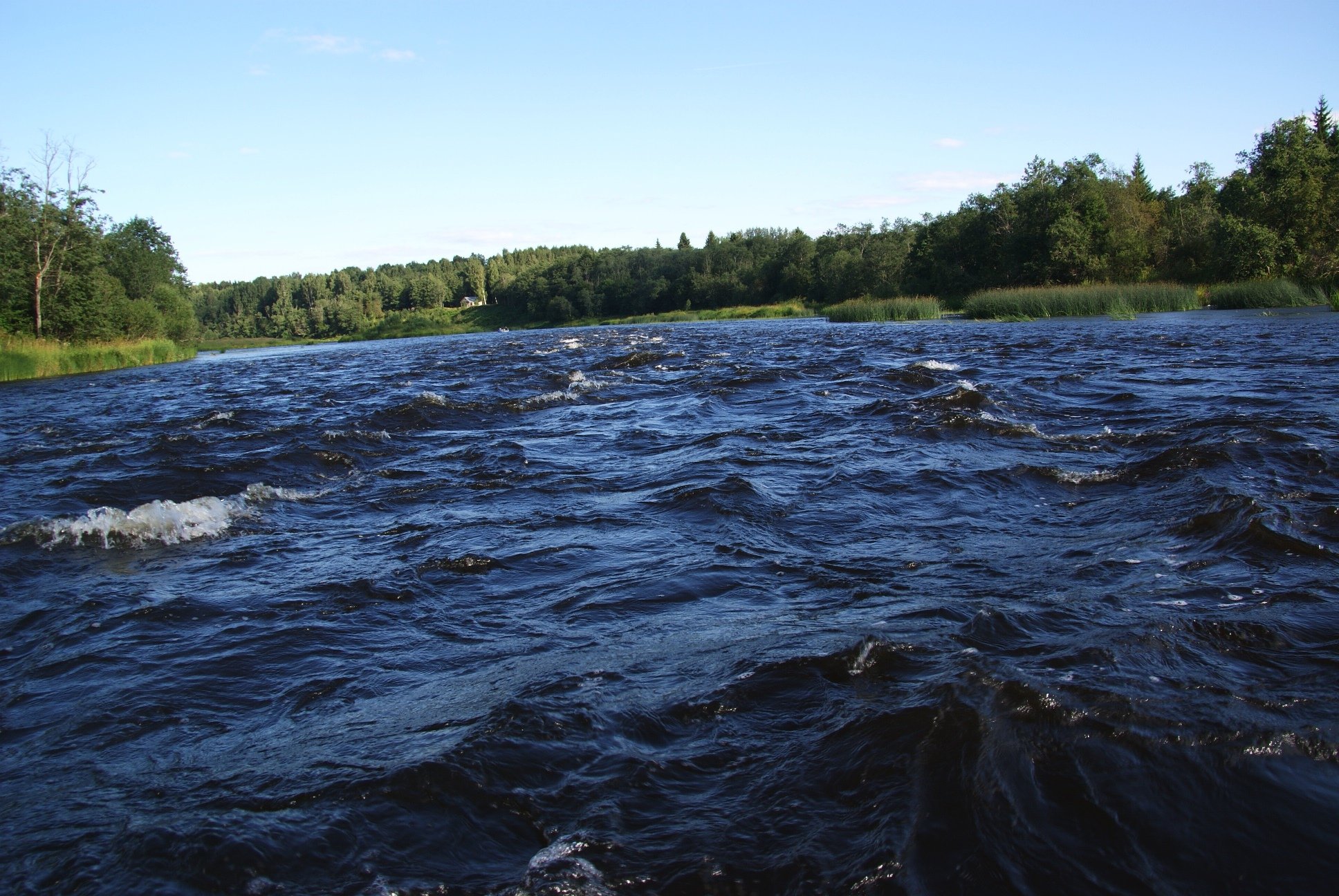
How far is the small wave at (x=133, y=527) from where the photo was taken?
7770 mm

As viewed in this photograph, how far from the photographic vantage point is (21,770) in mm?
3873

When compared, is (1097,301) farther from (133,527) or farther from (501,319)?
(501,319)

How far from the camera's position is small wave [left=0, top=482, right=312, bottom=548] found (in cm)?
777

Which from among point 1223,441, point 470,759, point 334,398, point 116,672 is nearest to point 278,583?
point 116,672

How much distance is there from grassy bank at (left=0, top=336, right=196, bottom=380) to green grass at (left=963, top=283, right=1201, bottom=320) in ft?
146

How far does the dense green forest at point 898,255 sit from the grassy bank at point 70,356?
1.98 metres

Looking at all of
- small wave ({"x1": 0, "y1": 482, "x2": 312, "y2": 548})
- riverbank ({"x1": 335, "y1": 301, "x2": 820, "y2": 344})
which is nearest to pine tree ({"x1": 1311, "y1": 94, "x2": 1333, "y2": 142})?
riverbank ({"x1": 335, "y1": 301, "x2": 820, "y2": 344})

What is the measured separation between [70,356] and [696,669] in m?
39.9

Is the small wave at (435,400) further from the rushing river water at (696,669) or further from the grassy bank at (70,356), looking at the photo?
the grassy bank at (70,356)

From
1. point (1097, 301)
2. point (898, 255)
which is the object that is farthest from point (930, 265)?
point (1097, 301)

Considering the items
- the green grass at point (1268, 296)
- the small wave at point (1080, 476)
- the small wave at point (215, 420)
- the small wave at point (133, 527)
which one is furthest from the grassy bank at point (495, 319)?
the small wave at point (133, 527)

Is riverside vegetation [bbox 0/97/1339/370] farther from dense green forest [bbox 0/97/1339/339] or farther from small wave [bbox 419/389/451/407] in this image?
small wave [bbox 419/389/451/407]

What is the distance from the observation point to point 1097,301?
3934cm

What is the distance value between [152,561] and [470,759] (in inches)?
200
